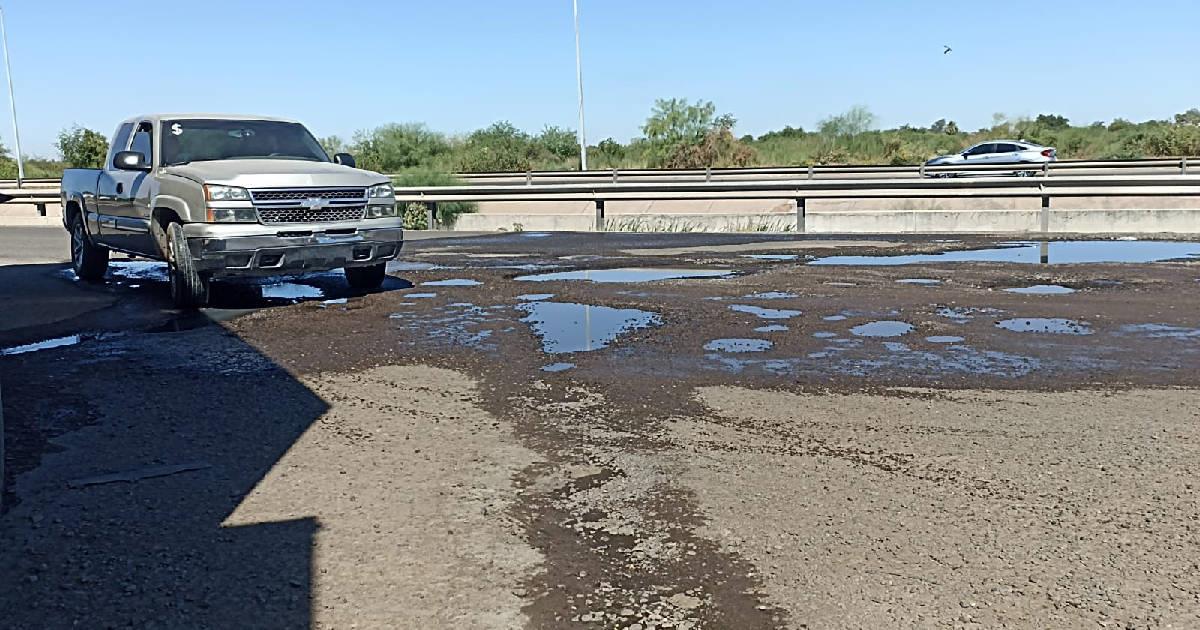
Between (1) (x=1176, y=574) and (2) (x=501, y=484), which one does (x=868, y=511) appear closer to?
(1) (x=1176, y=574)

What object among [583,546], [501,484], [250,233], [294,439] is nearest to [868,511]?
[583,546]

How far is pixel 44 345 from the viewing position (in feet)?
29.3

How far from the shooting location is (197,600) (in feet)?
12.3

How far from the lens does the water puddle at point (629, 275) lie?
13.2m

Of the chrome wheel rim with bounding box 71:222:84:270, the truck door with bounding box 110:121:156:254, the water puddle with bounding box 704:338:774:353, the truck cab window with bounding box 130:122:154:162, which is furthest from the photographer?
the chrome wheel rim with bounding box 71:222:84:270

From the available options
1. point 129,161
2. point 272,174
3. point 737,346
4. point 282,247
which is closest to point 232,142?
point 129,161

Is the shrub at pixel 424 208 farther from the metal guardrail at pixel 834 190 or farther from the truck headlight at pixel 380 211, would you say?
the truck headlight at pixel 380 211

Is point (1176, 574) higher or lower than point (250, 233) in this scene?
lower

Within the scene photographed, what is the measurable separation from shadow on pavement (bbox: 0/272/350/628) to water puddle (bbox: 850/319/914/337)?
441cm

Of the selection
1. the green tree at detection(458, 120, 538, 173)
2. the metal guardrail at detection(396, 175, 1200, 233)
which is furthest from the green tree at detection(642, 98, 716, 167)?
the metal guardrail at detection(396, 175, 1200, 233)

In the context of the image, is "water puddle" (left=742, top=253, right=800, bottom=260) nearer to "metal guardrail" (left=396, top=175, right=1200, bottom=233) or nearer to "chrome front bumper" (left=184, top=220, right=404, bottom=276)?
"metal guardrail" (left=396, top=175, right=1200, bottom=233)

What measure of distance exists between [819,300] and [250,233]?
5.50 meters

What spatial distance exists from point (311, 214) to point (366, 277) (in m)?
1.58

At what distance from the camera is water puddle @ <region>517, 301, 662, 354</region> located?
8.62 meters
